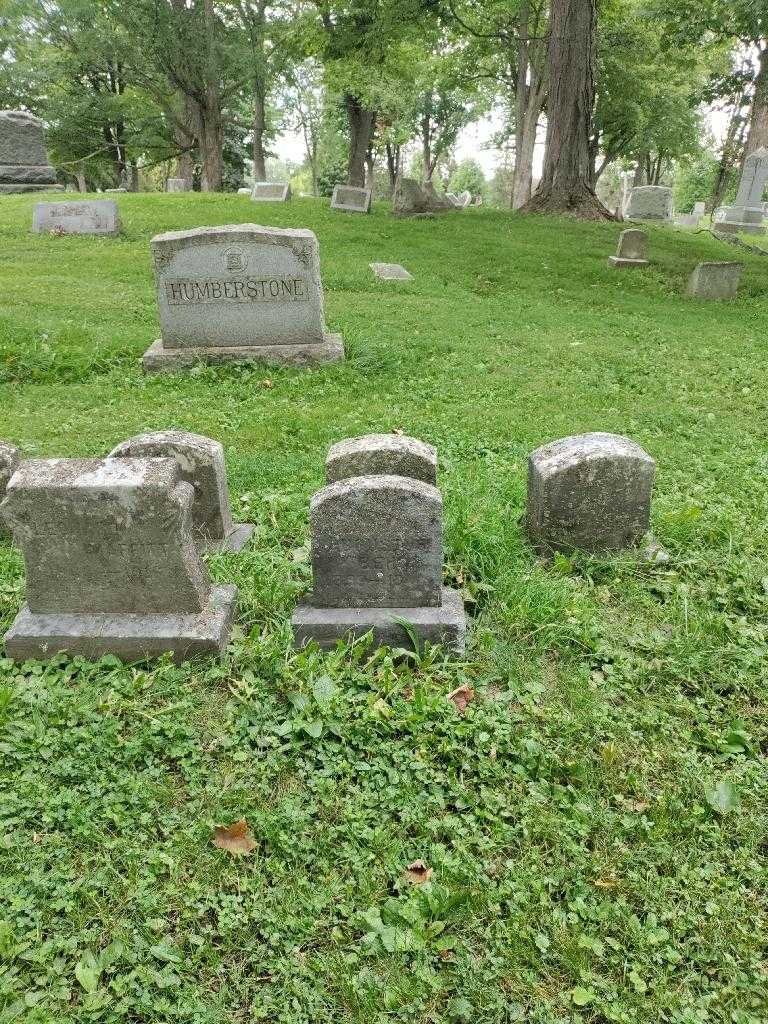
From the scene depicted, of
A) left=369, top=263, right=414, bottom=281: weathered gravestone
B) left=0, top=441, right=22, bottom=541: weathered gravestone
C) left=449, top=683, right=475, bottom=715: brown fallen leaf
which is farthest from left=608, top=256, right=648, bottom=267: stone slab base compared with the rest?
left=449, top=683, right=475, bottom=715: brown fallen leaf

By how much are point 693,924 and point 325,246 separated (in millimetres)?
13914

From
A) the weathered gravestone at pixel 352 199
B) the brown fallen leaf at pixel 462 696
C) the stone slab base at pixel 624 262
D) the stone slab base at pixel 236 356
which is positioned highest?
the weathered gravestone at pixel 352 199

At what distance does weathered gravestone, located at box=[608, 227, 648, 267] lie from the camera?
13414 mm

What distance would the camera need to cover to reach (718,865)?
247 cm

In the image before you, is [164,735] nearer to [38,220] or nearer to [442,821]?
[442,821]

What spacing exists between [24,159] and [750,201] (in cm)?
2366

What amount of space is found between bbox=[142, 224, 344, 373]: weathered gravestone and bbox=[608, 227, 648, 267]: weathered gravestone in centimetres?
773

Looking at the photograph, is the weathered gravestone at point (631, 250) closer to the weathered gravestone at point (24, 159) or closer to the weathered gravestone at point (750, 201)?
the weathered gravestone at point (750, 201)

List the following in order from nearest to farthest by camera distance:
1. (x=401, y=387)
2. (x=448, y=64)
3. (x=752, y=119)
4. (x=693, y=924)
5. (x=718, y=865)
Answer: (x=693, y=924), (x=718, y=865), (x=401, y=387), (x=448, y=64), (x=752, y=119)

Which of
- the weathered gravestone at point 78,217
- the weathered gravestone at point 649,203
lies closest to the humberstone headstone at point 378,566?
the weathered gravestone at point 78,217

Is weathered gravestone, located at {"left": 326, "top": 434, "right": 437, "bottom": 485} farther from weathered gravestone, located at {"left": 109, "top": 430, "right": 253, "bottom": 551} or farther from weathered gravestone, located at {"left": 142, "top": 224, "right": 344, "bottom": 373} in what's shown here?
weathered gravestone, located at {"left": 142, "top": 224, "right": 344, "bottom": 373}

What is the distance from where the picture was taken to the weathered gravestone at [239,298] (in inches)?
305

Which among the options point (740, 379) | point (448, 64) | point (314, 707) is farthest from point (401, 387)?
point (448, 64)

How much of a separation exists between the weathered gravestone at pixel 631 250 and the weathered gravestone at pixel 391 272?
13.8ft
